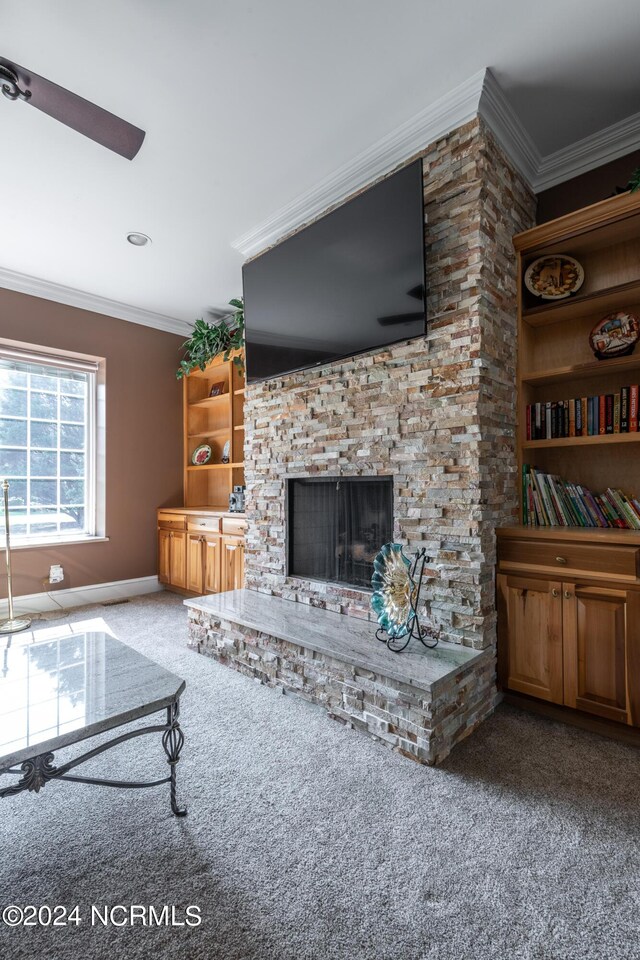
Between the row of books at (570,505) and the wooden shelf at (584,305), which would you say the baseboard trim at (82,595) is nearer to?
the row of books at (570,505)

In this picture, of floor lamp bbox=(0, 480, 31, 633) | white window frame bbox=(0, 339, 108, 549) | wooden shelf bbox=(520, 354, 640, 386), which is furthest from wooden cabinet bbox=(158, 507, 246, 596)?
wooden shelf bbox=(520, 354, 640, 386)

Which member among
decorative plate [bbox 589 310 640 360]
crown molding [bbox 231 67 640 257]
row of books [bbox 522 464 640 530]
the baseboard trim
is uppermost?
crown molding [bbox 231 67 640 257]

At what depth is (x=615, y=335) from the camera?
89.0 inches

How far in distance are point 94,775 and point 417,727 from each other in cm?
123

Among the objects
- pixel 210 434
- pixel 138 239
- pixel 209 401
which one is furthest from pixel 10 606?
pixel 138 239

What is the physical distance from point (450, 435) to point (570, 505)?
0.74 metres

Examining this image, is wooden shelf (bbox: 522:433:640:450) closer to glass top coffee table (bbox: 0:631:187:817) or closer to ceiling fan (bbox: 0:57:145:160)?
glass top coffee table (bbox: 0:631:187:817)

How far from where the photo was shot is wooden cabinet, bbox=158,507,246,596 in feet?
12.5

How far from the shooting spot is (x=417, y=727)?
1.82 metres

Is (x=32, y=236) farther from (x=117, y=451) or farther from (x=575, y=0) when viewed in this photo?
(x=575, y=0)

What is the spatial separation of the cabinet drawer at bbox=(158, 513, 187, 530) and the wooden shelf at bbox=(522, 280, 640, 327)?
10.7ft

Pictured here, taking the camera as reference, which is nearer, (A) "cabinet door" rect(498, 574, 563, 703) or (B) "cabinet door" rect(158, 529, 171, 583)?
(A) "cabinet door" rect(498, 574, 563, 703)

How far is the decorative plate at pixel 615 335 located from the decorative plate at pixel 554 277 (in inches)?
10.2

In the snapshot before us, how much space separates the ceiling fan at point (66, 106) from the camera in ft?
5.34
